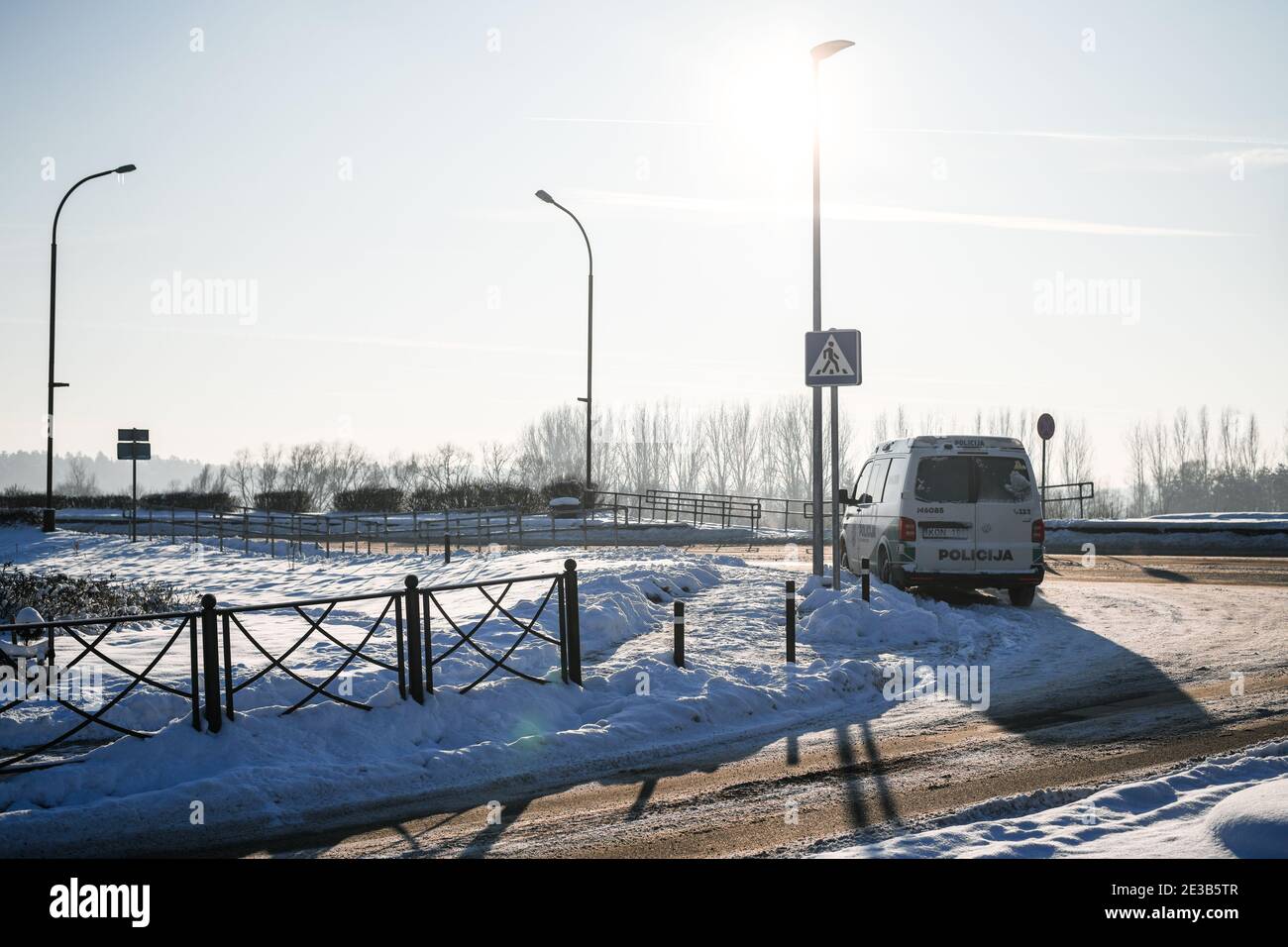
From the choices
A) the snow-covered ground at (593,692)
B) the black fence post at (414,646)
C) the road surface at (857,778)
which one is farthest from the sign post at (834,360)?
the black fence post at (414,646)

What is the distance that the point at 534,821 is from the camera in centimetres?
620

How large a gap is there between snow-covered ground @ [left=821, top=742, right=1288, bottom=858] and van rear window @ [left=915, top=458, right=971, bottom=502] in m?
8.02

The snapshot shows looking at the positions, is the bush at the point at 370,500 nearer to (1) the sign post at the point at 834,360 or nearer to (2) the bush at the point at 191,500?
(2) the bush at the point at 191,500

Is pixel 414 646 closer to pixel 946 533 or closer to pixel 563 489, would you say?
pixel 946 533

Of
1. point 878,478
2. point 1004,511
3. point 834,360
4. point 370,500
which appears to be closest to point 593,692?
point 834,360

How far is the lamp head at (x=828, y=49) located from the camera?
14.7 meters

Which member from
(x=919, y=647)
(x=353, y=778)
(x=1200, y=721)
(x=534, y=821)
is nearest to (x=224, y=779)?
(x=353, y=778)

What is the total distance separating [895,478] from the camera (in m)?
15.1

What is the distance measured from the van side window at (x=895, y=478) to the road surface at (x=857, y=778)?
4416 millimetres

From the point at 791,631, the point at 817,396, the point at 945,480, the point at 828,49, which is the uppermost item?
the point at 828,49

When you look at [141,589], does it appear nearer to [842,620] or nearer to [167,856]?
[842,620]

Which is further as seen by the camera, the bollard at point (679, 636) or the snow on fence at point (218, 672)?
the bollard at point (679, 636)
